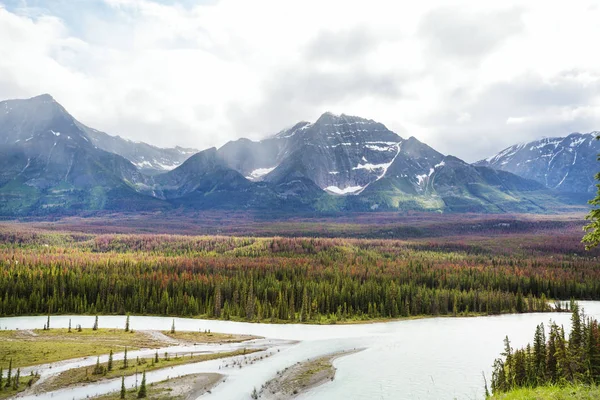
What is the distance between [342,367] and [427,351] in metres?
23.4

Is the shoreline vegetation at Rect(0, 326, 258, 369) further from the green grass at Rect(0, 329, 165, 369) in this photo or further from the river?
the river

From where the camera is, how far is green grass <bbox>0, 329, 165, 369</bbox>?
276ft

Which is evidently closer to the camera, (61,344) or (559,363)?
(559,363)

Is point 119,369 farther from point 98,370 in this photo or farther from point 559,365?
point 559,365

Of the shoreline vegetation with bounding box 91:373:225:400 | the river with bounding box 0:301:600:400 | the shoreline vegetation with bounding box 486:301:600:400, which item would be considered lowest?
the river with bounding box 0:301:600:400

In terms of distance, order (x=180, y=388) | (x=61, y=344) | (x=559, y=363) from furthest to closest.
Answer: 1. (x=61, y=344)
2. (x=180, y=388)
3. (x=559, y=363)

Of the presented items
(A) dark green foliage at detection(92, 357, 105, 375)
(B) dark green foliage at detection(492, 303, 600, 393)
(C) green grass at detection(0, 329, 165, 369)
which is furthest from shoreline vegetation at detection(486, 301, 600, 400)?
(C) green grass at detection(0, 329, 165, 369)

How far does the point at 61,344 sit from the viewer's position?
9631 cm

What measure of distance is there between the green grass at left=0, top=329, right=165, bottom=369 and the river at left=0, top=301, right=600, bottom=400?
1297 cm

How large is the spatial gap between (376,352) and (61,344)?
6960cm

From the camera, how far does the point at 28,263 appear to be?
7682 inches

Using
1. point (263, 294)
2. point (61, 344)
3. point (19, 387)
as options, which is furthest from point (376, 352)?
point (263, 294)

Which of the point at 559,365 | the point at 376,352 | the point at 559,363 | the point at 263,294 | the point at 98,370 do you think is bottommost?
the point at 376,352

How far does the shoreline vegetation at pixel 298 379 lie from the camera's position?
64062 millimetres
